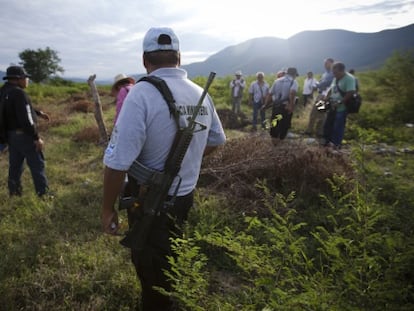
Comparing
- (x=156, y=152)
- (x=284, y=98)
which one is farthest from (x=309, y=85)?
(x=156, y=152)

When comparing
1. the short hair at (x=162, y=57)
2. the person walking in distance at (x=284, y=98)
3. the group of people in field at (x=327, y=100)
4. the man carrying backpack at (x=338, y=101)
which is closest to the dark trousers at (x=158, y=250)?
the short hair at (x=162, y=57)

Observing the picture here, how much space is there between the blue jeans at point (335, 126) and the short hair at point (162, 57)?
5.02m

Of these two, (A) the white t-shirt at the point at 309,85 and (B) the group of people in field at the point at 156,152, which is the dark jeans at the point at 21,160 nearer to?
(B) the group of people in field at the point at 156,152

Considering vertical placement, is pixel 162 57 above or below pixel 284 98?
above

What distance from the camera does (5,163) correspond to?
630 cm

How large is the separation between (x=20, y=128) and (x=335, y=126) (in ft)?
18.1

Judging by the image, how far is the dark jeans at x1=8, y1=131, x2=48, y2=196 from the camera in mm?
3980

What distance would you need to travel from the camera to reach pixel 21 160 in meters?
4.27

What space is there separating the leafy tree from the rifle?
228 ft

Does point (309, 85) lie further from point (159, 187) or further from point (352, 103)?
point (159, 187)

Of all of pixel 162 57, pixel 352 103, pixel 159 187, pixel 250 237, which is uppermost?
pixel 162 57

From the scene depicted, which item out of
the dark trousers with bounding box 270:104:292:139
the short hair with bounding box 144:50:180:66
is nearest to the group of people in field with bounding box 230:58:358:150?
the dark trousers with bounding box 270:104:292:139

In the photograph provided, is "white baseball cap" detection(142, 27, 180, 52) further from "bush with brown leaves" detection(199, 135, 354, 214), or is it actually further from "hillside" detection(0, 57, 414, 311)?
"bush with brown leaves" detection(199, 135, 354, 214)

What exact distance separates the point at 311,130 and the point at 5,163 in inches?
315
